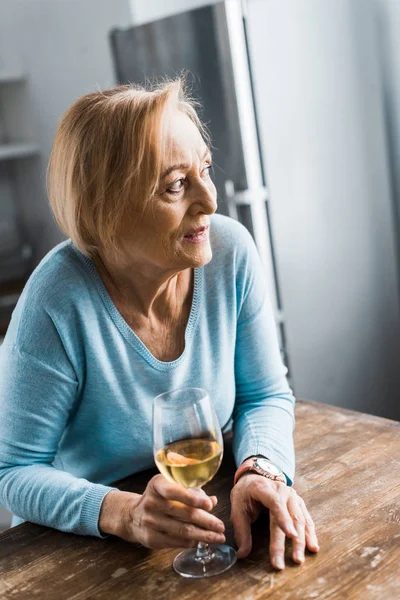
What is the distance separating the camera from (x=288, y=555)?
1.03m

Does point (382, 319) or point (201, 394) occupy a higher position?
point (201, 394)

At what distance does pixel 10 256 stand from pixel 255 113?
75.3 inches

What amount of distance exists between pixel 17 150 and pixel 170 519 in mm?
3324

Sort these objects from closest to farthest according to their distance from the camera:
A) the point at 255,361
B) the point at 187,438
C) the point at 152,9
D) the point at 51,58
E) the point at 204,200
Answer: the point at 187,438
the point at 204,200
the point at 255,361
the point at 152,9
the point at 51,58

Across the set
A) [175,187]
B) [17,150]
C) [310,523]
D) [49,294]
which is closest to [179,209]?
[175,187]

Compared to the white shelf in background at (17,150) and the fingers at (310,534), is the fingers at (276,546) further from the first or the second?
the white shelf in background at (17,150)

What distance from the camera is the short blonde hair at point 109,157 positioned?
1275 mm

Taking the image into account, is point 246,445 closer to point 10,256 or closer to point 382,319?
point 382,319

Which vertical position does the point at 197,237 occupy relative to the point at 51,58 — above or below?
below

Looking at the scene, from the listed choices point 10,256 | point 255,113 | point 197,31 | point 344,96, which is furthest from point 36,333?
point 10,256

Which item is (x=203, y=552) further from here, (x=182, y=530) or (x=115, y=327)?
(x=115, y=327)

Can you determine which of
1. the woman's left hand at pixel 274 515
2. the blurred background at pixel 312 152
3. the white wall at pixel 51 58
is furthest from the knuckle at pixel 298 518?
the white wall at pixel 51 58

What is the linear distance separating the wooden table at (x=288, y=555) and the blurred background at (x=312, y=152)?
62.9 inches

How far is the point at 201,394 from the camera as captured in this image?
3.31ft
